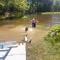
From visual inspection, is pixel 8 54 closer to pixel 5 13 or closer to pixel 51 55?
pixel 51 55

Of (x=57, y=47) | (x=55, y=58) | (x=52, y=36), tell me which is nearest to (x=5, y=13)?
(x=52, y=36)

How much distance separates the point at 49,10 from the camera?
79.7m

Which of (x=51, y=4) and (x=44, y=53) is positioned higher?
(x=44, y=53)

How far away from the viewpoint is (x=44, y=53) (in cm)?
1452

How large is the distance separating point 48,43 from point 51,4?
6573 cm

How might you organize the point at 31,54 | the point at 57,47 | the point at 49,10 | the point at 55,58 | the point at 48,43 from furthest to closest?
the point at 49,10, the point at 48,43, the point at 57,47, the point at 31,54, the point at 55,58

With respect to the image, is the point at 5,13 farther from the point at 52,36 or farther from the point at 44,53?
the point at 44,53

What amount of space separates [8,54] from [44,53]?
132 inches

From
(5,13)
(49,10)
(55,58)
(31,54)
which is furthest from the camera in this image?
(49,10)

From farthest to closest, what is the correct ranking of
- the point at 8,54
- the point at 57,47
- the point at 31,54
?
the point at 57,47
the point at 31,54
the point at 8,54

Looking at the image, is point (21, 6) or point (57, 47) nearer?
point (57, 47)

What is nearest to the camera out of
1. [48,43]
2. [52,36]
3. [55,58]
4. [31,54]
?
[55,58]

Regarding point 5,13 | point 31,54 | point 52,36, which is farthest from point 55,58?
point 5,13

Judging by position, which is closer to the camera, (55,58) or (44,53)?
(55,58)
